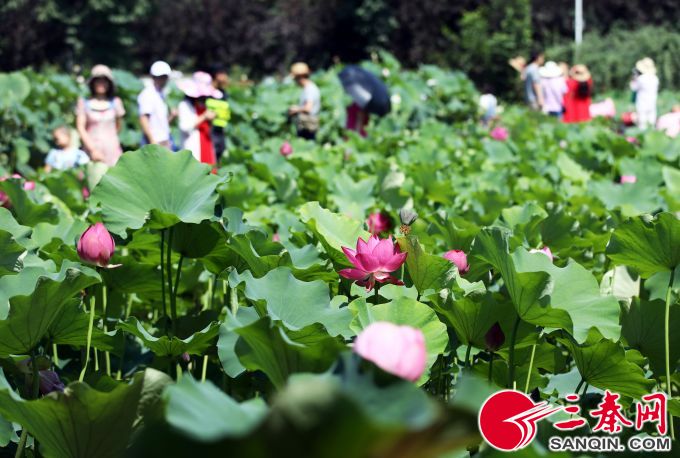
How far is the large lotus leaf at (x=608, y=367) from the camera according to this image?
156 centimetres

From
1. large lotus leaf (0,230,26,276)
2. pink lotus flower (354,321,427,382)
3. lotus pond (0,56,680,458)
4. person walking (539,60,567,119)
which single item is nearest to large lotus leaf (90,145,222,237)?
lotus pond (0,56,680,458)

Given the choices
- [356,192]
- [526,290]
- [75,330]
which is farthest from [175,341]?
[356,192]

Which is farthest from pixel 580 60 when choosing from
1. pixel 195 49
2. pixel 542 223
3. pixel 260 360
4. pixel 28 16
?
pixel 260 360

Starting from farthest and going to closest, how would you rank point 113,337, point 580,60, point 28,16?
point 28,16 < point 580,60 < point 113,337

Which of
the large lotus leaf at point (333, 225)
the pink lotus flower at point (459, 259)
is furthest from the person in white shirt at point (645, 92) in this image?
the pink lotus flower at point (459, 259)

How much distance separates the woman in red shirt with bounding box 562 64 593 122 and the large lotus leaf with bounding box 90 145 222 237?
27.8ft

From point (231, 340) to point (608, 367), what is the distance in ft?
2.26

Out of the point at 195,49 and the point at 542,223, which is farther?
the point at 195,49

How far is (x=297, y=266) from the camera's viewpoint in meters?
1.83

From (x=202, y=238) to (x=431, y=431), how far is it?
1221 mm

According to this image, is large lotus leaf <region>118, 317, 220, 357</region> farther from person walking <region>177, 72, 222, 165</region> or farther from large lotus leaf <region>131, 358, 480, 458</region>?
person walking <region>177, 72, 222, 165</region>

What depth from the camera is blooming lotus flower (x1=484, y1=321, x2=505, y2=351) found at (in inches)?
61.9

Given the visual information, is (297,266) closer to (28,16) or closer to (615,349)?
(615,349)

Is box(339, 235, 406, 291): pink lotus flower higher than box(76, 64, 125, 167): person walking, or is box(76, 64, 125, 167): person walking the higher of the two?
box(339, 235, 406, 291): pink lotus flower
